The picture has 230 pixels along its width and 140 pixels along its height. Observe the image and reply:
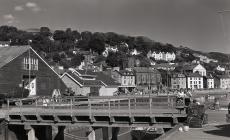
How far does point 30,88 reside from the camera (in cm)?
6869

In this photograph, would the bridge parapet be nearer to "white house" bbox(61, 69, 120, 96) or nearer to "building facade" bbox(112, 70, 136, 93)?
"white house" bbox(61, 69, 120, 96)

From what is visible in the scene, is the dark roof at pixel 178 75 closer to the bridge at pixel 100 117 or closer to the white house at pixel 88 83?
the white house at pixel 88 83

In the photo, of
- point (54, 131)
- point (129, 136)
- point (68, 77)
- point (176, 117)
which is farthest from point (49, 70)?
point (176, 117)

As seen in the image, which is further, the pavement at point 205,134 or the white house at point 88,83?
the white house at point 88,83

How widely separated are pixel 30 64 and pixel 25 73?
1815mm

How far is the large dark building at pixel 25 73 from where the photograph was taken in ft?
209

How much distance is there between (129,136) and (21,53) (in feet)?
83.3

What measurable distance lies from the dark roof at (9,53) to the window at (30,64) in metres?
1.68

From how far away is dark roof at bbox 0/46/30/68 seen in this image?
65.2 metres

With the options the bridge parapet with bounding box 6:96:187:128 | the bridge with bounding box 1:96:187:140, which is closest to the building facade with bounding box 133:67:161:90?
the bridge with bounding box 1:96:187:140

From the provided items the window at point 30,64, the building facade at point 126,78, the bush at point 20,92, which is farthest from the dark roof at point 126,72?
the bush at point 20,92

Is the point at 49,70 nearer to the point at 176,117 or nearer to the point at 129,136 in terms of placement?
the point at 129,136

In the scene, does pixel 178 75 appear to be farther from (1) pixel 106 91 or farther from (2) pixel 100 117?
(2) pixel 100 117

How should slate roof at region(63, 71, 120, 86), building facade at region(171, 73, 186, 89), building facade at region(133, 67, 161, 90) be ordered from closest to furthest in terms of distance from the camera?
slate roof at region(63, 71, 120, 86), building facade at region(133, 67, 161, 90), building facade at region(171, 73, 186, 89)
